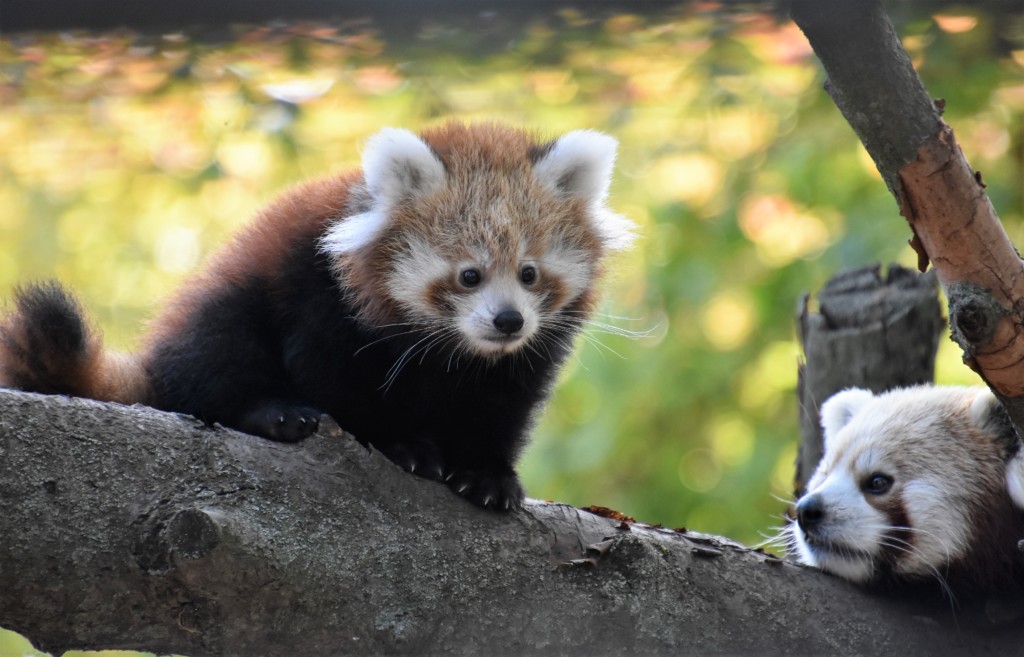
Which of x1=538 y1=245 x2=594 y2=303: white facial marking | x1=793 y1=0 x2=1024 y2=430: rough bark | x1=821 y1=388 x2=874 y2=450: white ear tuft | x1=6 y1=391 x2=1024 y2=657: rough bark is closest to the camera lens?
x1=793 y1=0 x2=1024 y2=430: rough bark

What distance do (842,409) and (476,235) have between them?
142cm

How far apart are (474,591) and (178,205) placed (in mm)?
5571

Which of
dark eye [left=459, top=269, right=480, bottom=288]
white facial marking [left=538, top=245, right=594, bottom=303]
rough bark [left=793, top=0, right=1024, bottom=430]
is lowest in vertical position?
dark eye [left=459, top=269, right=480, bottom=288]

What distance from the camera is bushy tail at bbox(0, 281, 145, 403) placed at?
249 cm

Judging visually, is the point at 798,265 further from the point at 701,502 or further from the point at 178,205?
the point at 178,205

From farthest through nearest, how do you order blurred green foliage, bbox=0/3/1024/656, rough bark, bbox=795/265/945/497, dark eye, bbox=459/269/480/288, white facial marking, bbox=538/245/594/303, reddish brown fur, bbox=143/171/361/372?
blurred green foliage, bbox=0/3/1024/656 → rough bark, bbox=795/265/945/497 → white facial marking, bbox=538/245/594/303 → dark eye, bbox=459/269/480/288 → reddish brown fur, bbox=143/171/361/372

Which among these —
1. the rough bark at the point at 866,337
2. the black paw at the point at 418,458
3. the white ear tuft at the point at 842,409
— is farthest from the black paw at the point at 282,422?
the rough bark at the point at 866,337

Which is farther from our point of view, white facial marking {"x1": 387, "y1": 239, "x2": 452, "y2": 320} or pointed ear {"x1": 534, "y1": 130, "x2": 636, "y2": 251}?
pointed ear {"x1": 534, "y1": 130, "x2": 636, "y2": 251}

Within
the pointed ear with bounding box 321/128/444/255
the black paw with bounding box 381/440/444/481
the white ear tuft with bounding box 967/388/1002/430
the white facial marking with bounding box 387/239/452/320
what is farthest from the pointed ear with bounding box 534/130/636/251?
the white ear tuft with bounding box 967/388/1002/430

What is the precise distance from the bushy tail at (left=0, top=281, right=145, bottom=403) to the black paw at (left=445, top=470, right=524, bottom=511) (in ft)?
3.27

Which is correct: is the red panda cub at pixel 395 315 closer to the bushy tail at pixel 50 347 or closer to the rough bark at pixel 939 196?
the bushy tail at pixel 50 347

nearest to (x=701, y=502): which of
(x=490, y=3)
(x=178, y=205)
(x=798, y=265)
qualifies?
(x=798, y=265)

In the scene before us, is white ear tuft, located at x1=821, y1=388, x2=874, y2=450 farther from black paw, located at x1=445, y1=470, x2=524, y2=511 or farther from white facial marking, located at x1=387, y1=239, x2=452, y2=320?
white facial marking, located at x1=387, y1=239, x2=452, y2=320

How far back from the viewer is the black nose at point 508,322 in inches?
114
